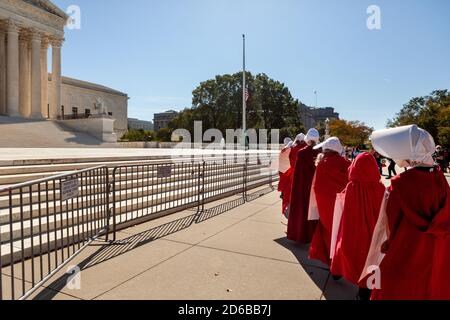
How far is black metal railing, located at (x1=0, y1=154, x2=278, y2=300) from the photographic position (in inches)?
137

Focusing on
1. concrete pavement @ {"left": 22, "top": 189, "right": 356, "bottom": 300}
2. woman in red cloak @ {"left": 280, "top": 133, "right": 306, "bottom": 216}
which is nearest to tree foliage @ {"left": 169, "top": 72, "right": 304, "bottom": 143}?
woman in red cloak @ {"left": 280, "top": 133, "right": 306, "bottom": 216}

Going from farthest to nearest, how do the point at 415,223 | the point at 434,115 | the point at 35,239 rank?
the point at 434,115, the point at 35,239, the point at 415,223

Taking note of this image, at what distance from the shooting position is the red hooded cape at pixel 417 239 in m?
2.25

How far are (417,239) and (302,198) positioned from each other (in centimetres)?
263

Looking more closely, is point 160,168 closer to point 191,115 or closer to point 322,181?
point 322,181

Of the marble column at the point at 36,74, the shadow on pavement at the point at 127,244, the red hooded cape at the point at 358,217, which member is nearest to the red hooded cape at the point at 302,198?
the red hooded cape at the point at 358,217

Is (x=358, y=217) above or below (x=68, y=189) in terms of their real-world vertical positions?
below

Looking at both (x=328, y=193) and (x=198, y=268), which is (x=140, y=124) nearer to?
(x=198, y=268)

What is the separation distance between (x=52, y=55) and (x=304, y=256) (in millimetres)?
40459

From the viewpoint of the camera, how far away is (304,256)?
463cm

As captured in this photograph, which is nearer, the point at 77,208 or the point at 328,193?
the point at 328,193

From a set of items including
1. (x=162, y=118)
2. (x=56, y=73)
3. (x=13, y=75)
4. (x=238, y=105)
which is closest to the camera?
(x=13, y=75)

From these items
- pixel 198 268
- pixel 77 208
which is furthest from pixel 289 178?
pixel 77 208

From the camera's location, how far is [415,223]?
88.4 inches
